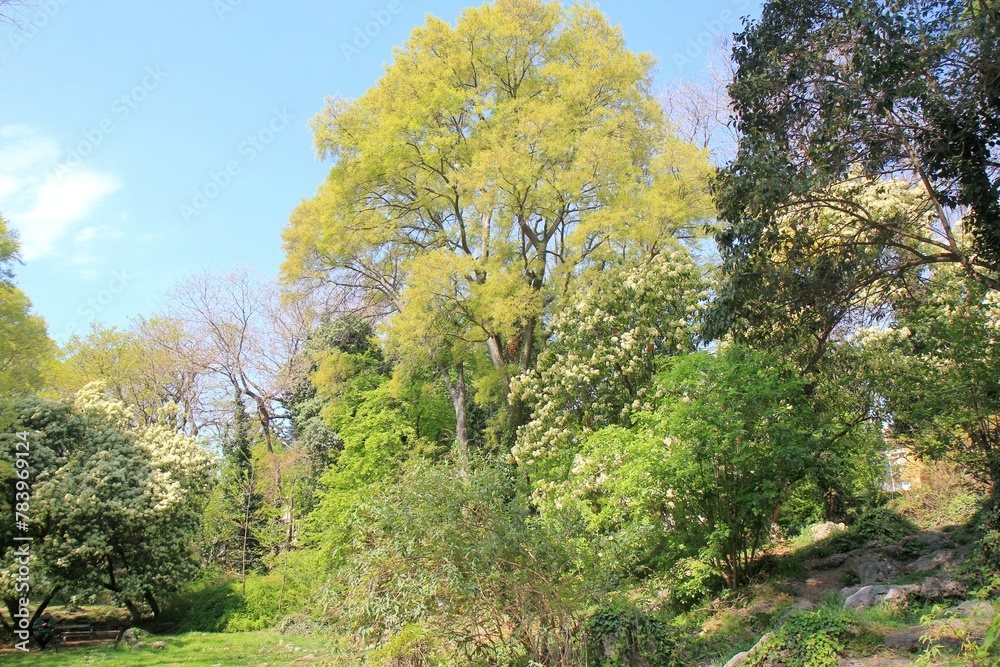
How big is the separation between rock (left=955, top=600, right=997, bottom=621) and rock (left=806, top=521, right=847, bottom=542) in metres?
A: 7.00

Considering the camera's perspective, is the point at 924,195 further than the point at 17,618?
No

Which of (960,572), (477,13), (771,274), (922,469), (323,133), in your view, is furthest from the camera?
(323,133)

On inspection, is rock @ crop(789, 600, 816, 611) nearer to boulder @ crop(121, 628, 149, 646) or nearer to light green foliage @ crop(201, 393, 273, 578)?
boulder @ crop(121, 628, 149, 646)

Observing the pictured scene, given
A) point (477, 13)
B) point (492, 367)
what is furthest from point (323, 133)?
point (492, 367)

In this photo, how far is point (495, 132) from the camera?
18234 millimetres

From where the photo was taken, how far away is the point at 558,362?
17.0 metres

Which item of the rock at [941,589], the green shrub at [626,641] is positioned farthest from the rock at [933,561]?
the green shrub at [626,641]

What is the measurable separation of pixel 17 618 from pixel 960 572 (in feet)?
61.6

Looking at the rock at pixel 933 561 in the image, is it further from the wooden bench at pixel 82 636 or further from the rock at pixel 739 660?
the wooden bench at pixel 82 636

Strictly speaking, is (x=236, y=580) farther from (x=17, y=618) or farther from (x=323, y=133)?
(x=323, y=133)

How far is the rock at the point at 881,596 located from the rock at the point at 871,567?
175cm

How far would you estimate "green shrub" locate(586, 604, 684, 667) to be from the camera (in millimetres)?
8219

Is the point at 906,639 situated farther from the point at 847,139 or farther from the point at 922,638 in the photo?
the point at 847,139

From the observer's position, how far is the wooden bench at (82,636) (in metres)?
15.4
